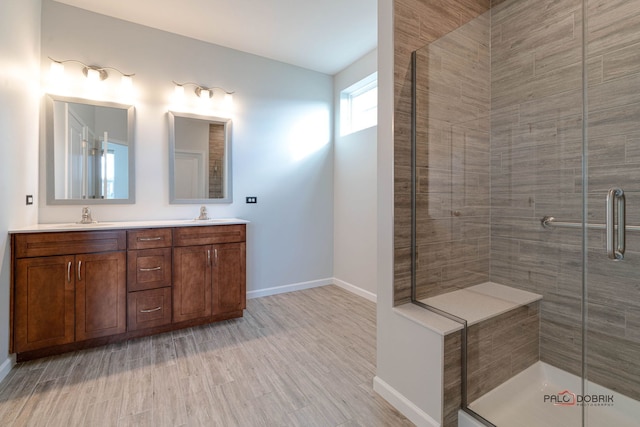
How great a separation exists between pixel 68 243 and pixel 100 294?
45 cm

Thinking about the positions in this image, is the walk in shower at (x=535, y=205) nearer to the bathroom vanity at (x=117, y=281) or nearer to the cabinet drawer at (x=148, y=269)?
the bathroom vanity at (x=117, y=281)

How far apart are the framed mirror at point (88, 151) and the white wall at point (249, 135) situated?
0.28 feet

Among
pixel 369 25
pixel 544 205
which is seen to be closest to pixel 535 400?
pixel 544 205

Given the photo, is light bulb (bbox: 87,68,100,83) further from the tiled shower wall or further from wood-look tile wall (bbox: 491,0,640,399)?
wood-look tile wall (bbox: 491,0,640,399)

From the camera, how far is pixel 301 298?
3.46 m

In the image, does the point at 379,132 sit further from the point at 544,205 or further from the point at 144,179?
the point at 144,179

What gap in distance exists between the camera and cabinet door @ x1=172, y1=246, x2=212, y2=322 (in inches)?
100

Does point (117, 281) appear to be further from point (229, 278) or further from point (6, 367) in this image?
point (229, 278)

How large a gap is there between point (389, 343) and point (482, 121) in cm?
173

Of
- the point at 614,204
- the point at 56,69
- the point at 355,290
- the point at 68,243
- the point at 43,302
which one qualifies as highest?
the point at 56,69

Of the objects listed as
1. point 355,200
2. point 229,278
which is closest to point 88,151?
point 229,278

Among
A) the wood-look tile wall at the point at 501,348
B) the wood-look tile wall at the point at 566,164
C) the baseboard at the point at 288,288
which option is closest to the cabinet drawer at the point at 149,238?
the baseboard at the point at 288,288

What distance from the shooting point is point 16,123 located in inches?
81.2

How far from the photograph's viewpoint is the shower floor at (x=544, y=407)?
1.51 meters
